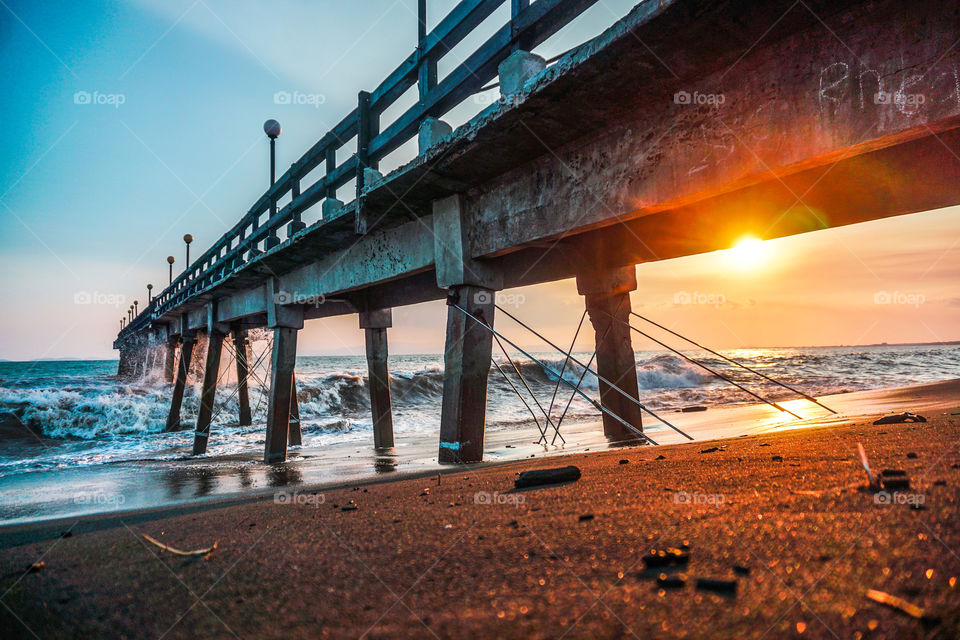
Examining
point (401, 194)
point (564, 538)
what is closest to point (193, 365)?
point (401, 194)

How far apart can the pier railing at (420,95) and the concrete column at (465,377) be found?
2.18 m

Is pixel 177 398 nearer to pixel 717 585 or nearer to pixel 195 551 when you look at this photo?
pixel 195 551

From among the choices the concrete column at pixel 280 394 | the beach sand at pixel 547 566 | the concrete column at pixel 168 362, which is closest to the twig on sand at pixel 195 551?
the beach sand at pixel 547 566

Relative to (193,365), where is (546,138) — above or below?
above

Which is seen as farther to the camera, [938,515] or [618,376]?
[618,376]

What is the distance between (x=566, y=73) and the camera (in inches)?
152

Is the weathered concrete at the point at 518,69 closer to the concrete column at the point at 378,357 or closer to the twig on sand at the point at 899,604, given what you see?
the twig on sand at the point at 899,604

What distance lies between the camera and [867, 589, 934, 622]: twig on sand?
41.1 inches

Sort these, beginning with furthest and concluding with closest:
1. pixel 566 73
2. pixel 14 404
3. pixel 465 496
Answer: pixel 14 404, pixel 566 73, pixel 465 496

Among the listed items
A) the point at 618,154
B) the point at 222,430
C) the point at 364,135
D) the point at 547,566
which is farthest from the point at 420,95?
the point at 222,430

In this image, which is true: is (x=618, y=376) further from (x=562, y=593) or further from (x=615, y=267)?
(x=562, y=593)

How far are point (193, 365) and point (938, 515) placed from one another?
29.3 metres

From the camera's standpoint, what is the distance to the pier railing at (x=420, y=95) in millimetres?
4516

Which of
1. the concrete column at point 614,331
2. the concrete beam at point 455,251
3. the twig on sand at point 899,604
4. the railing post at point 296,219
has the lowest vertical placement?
the twig on sand at point 899,604
